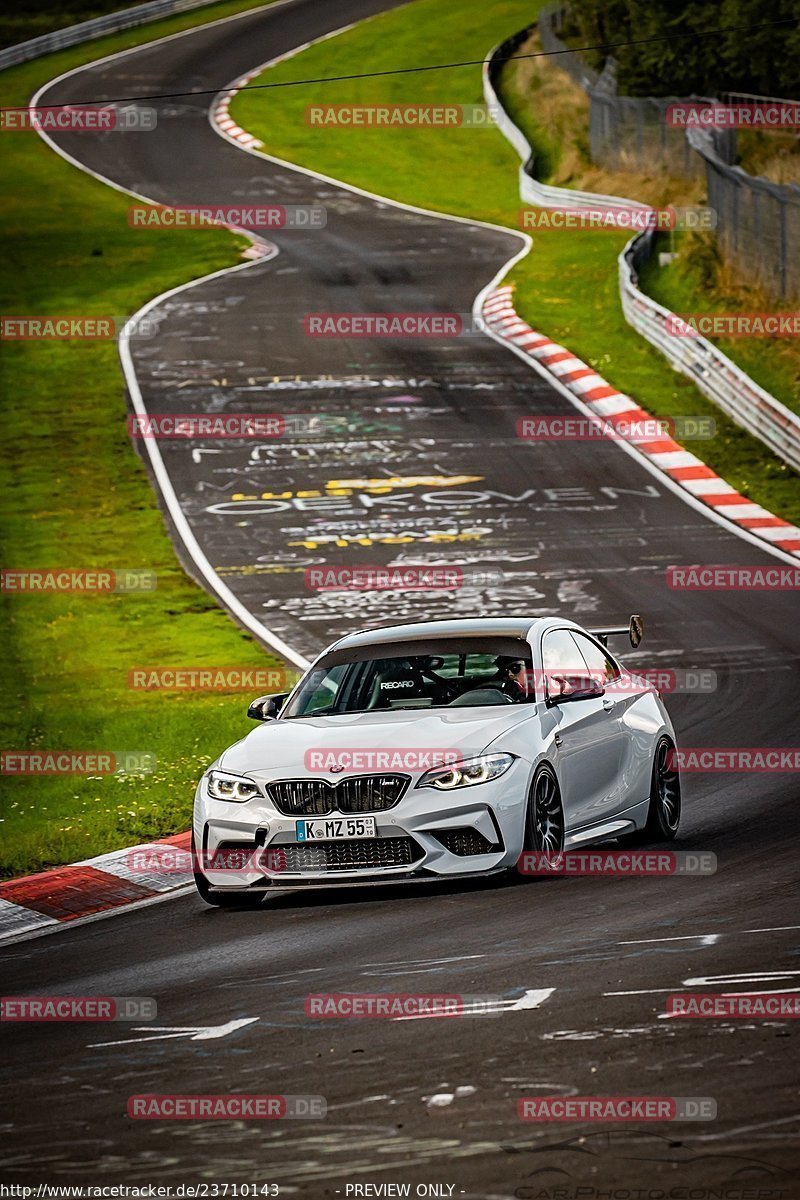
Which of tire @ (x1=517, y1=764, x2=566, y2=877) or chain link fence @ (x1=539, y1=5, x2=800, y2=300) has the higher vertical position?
tire @ (x1=517, y1=764, x2=566, y2=877)

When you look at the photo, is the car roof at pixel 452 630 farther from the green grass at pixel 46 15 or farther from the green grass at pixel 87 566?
the green grass at pixel 46 15

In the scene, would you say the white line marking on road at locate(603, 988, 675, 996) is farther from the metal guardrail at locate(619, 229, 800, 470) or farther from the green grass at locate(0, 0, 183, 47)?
the green grass at locate(0, 0, 183, 47)

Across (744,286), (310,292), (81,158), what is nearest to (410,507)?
(744,286)

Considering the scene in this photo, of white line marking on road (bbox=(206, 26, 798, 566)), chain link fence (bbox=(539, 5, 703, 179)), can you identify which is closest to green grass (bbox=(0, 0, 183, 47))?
white line marking on road (bbox=(206, 26, 798, 566))

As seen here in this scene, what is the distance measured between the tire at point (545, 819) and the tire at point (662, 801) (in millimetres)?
1220

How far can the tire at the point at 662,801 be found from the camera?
1234 centimetres

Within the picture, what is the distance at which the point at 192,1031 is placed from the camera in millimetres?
8031

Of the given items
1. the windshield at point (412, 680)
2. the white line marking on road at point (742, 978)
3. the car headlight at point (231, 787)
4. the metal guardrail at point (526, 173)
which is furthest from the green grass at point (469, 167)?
the white line marking on road at point (742, 978)

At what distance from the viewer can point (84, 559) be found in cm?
2492

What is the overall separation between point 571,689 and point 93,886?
10.0 feet

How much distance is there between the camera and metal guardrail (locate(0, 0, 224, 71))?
243 feet

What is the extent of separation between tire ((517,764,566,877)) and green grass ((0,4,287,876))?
131 inches

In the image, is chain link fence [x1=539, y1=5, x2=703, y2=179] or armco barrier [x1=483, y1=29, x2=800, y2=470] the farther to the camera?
chain link fence [x1=539, y1=5, x2=703, y2=179]

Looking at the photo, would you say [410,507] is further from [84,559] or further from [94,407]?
[94,407]
